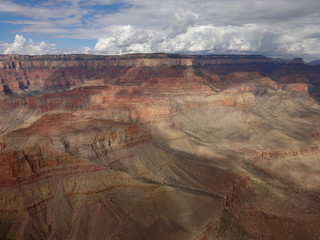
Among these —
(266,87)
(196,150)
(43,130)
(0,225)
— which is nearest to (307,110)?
(266,87)

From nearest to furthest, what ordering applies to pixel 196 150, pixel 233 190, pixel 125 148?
pixel 233 190
pixel 125 148
pixel 196 150

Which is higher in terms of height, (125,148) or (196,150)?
(125,148)

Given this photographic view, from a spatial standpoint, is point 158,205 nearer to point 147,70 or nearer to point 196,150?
point 196,150

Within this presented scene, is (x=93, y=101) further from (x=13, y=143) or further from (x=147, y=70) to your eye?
(x=13, y=143)

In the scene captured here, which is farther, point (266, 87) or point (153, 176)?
point (266, 87)

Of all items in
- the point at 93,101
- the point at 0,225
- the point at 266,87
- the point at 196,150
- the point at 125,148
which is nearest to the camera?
the point at 0,225

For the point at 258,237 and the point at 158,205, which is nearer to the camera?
the point at 258,237

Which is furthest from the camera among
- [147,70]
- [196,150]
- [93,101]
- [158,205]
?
[147,70]

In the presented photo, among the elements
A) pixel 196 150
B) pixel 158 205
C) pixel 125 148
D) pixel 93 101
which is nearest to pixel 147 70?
pixel 93 101

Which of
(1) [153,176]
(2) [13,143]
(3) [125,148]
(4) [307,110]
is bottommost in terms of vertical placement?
(4) [307,110]
